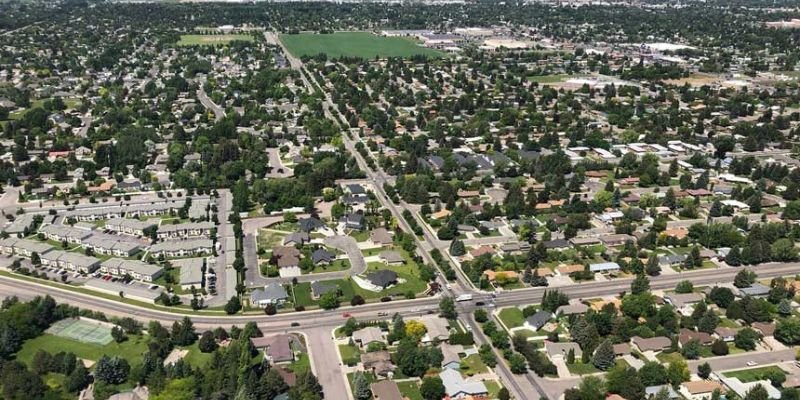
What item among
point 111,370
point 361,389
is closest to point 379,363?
point 361,389

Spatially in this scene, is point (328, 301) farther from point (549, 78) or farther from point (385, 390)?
point (549, 78)

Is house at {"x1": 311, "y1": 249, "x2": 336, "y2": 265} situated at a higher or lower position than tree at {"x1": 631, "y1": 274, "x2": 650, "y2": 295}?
lower

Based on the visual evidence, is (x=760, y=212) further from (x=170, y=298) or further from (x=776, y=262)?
(x=170, y=298)

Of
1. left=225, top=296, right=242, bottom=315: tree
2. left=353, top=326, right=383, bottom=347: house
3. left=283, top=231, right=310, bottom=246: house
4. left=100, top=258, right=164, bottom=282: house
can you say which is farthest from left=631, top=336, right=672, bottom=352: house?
left=100, top=258, right=164, bottom=282: house

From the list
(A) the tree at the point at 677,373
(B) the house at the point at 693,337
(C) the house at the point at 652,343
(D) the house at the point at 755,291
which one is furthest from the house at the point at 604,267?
(A) the tree at the point at 677,373

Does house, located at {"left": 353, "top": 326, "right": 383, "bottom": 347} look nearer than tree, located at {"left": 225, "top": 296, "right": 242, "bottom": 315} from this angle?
Yes

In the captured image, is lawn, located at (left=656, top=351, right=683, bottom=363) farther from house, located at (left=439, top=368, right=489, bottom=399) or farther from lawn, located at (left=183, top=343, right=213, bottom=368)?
lawn, located at (left=183, top=343, right=213, bottom=368)
